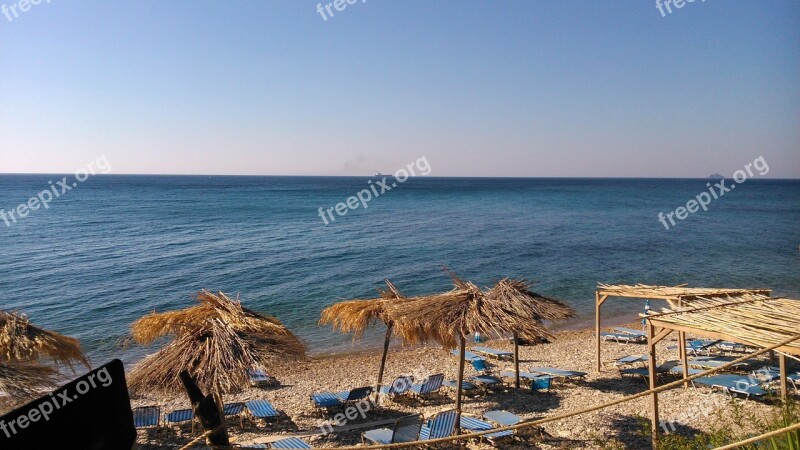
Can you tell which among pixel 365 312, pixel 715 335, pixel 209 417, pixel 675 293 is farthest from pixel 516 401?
pixel 209 417

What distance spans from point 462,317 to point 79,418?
6344 mm

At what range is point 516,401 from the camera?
10.7 meters

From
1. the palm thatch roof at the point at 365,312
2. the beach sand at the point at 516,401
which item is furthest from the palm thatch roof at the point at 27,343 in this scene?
the palm thatch roof at the point at 365,312

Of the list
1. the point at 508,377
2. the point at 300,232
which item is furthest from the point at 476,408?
the point at 300,232

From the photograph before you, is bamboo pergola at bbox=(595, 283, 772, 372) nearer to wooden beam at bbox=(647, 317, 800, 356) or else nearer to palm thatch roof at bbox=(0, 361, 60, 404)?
wooden beam at bbox=(647, 317, 800, 356)

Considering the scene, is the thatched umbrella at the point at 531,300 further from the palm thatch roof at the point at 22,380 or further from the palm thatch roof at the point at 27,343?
the palm thatch roof at the point at 27,343

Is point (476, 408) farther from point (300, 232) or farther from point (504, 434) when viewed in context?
point (300, 232)

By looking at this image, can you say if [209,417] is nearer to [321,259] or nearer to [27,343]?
[27,343]

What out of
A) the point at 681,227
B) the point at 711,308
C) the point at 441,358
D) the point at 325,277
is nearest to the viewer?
the point at 711,308

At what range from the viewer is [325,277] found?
2564 cm

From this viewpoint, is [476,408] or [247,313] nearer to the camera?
[247,313]

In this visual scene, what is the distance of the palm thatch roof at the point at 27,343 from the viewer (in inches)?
311

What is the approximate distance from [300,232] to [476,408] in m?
34.2

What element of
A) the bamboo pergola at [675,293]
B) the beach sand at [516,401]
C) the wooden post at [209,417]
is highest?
the wooden post at [209,417]
